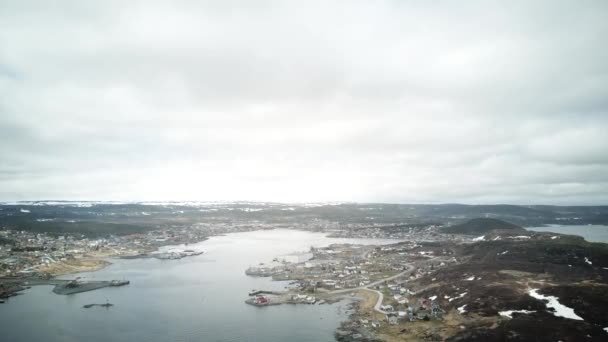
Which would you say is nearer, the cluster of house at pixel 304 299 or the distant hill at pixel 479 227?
the cluster of house at pixel 304 299

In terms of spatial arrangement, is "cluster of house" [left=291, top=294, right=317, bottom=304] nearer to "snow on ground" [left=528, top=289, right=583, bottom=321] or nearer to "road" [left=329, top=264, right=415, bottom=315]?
"road" [left=329, top=264, right=415, bottom=315]

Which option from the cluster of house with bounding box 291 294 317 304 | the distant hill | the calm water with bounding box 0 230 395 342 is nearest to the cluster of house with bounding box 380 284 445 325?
the calm water with bounding box 0 230 395 342

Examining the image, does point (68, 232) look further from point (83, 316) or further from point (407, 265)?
point (407, 265)

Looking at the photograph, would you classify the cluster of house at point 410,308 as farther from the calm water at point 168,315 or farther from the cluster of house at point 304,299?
the cluster of house at point 304,299

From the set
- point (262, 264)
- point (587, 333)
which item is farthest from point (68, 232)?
point (587, 333)

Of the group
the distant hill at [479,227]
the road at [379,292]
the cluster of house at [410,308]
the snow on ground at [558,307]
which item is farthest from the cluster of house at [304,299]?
the distant hill at [479,227]

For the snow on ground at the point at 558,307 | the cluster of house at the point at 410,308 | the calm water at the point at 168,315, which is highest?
the snow on ground at the point at 558,307

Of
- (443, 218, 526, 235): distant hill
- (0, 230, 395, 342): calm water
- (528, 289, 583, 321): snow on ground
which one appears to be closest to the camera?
(528, 289, 583, 321): snow on ground

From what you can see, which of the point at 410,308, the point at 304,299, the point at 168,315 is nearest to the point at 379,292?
the point at 410,308
